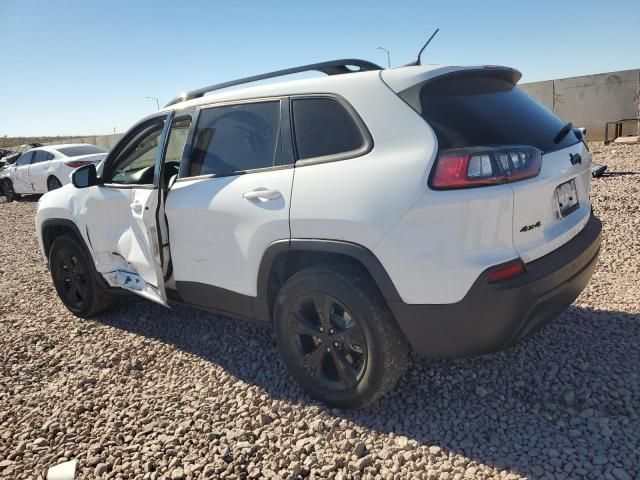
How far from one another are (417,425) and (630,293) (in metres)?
2.49

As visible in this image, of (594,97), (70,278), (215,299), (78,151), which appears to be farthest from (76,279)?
(594,97)

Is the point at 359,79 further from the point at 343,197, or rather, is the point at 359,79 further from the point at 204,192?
the point at 204,192

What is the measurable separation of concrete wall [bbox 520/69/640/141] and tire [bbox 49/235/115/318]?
18.2m

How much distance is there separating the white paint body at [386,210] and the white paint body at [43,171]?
1052cm

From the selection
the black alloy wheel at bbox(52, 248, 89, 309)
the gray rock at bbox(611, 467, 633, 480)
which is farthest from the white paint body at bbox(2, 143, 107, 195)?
the gray rock at bbox(611, 467, 633, 480)

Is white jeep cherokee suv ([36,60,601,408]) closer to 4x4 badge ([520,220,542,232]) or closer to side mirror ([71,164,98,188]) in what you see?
4x4 badge ([520,220,542,232])

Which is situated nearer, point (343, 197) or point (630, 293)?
point (343, 197)

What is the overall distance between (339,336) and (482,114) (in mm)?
1343

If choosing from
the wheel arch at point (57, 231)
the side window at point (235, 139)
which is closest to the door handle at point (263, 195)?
the side window at point (235, 139)

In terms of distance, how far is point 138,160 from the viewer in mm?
4055

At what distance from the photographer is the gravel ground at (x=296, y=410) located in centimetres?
236

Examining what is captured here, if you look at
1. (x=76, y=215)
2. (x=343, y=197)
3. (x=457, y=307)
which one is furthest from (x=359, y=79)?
(x=76, y=215)

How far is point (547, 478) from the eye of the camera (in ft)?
6.98

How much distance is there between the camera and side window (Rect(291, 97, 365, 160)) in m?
2.54
